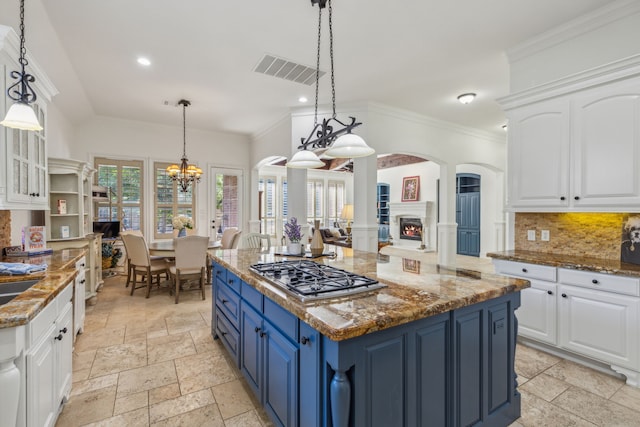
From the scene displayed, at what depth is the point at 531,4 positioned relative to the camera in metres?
2.51

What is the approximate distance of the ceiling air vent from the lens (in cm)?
353

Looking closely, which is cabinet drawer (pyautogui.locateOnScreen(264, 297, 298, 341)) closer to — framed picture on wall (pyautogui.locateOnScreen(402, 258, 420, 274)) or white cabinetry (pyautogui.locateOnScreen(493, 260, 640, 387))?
framed picture on wall (pyautogui.locateOnScreen(402, 258, 420, 274))

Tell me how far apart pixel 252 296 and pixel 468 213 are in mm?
7789

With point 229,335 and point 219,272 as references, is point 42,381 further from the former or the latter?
point 219,272

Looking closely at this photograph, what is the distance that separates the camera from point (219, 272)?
2834 millimetres

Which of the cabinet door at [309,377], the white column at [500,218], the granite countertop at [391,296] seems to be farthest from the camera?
the white column at [500,218]

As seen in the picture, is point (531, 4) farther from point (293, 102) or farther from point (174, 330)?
point (174, 330)

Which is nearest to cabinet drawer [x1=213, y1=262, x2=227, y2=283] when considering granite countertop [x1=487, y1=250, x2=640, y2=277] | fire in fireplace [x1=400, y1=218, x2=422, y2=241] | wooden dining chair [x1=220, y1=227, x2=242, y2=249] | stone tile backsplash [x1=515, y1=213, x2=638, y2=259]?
wooden dining chair [x1=220, y1=227, x2=242, y2=249]

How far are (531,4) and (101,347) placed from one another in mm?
4989

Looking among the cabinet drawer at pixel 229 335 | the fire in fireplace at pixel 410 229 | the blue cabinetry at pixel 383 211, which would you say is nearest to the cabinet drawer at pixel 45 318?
the cabinet drawer at pixel 229 335

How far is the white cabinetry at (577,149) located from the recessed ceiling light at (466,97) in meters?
1.38

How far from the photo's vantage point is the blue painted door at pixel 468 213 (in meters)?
8.12

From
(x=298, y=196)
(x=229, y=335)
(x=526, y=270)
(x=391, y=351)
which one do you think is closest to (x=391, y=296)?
(x=391, y=351)

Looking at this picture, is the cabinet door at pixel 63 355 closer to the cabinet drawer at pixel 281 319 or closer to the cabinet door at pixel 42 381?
the cabinet door at pixel 42 381
